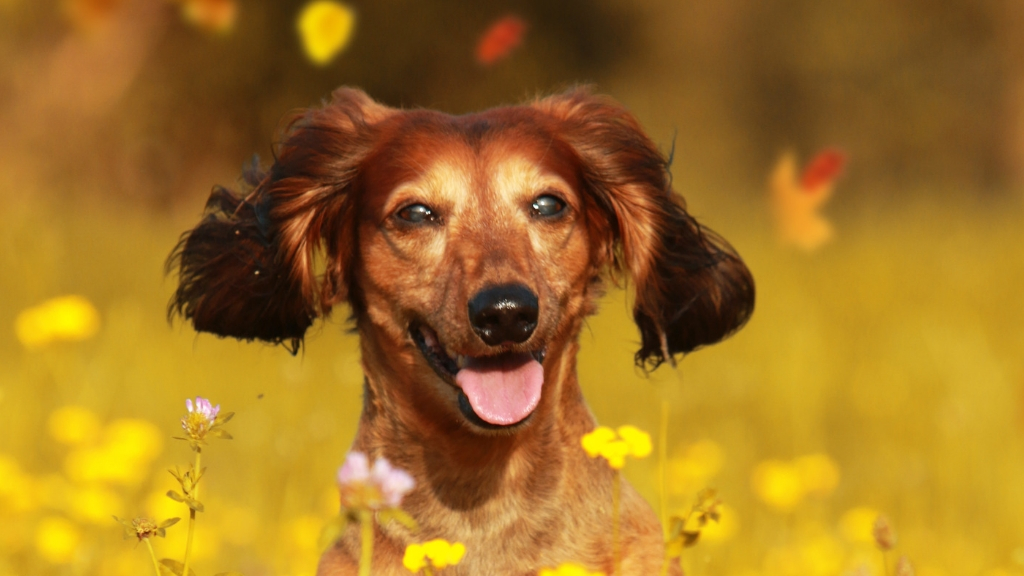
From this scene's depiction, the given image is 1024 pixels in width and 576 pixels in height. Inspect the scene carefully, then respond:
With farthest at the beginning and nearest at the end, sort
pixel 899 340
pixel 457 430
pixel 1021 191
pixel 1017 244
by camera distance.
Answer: pixel 1021 191 → pixel 1017 244 → pixel 899 340 → pixel 457 430

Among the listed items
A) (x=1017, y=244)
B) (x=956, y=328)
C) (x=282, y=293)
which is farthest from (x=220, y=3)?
(x=1017, y=244)

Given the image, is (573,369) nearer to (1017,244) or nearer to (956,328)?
(956,328)

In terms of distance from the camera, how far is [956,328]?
7.89 meters

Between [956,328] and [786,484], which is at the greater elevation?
[956,328]

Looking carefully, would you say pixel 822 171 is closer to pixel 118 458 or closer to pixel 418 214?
pixel 418 214

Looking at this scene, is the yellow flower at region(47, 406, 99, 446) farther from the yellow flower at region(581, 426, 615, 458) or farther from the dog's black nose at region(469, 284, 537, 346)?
the yellow flower at region(581, 426, 615, 458)

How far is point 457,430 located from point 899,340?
4.83 m

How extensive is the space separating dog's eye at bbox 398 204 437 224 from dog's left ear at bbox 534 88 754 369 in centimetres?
48

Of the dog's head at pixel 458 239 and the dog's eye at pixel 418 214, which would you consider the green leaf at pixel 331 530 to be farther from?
the dog's eye at pixel 418 214

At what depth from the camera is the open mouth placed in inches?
125

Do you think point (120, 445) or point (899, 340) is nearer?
point (120, 445)

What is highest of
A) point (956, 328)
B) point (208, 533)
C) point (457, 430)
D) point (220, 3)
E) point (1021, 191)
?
point (1021, 191)

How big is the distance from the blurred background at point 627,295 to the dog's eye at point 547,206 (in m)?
0.51

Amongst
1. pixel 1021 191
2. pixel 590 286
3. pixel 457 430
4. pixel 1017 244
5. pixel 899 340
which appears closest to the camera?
pixel 457 430
